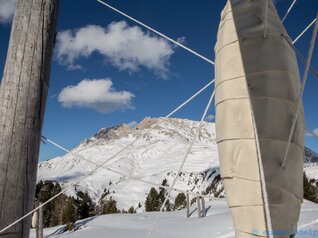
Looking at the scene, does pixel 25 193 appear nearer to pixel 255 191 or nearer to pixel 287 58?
pixel 255 191

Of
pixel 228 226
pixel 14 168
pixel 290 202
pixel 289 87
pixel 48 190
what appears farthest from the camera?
pixel 48 190

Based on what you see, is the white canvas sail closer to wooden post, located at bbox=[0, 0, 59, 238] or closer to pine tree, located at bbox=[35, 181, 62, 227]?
wooden post, located at bbox=[0, 0, 59, 238]

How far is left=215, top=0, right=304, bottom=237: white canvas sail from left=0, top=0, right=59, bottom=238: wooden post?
1.22m

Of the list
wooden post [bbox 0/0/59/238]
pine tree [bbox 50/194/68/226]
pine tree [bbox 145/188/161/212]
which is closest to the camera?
wooden post [bbox 0/0/59/238]

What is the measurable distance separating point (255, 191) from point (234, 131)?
399 mm

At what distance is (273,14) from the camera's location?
2.74 meters

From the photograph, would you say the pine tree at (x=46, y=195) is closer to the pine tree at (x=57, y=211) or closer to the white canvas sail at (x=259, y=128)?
the pine tree at (x=57, y=211)

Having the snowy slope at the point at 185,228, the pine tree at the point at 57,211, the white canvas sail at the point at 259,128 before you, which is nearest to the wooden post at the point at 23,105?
the white canvas sail at the point at 259,128

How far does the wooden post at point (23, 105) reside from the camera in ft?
6.89

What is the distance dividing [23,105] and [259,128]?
1454mm

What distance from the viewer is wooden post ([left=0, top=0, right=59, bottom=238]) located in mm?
2102

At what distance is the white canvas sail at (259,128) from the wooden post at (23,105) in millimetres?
1216

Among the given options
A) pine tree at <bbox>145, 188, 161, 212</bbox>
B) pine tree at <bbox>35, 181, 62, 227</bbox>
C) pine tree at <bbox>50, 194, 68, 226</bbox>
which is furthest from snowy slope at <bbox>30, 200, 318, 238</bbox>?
pine tree at <bbox>145, 188, 161, 212</bbox>

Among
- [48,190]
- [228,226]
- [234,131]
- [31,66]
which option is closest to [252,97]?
[234,131]
